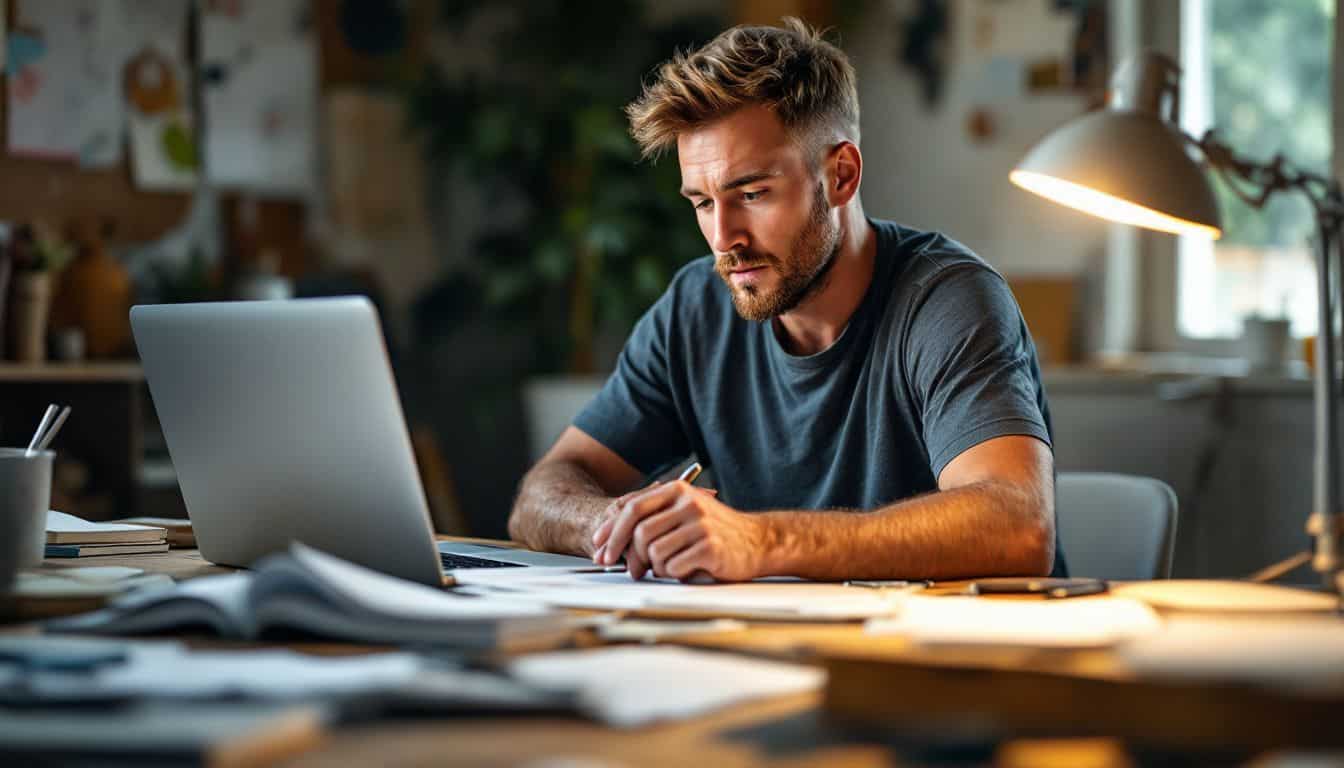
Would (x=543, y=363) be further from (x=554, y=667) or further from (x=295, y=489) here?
(x=554, y=667)

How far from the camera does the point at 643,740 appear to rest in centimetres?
69

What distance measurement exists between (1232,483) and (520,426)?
2.03 metres

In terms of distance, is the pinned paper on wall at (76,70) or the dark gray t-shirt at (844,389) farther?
the pinned paper on wall at (76,70)

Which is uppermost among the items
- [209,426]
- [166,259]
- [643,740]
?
[166,259]

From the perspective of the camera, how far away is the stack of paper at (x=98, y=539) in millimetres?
1388

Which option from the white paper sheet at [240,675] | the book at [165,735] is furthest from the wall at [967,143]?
the book at [165,735]

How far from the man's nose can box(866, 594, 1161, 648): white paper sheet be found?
2.39 ft

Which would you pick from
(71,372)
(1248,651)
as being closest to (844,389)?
(1248,651)

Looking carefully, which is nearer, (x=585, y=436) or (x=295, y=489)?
(x=295, y=489)

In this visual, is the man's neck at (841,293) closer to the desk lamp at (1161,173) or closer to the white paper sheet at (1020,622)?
the desk lamp at (1161,173)

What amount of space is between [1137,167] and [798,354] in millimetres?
624

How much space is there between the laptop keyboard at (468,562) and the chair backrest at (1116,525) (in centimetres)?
76

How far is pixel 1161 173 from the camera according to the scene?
4.30 feet

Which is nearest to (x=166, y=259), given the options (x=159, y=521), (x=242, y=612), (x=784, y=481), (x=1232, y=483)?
(x=159, y=521)
